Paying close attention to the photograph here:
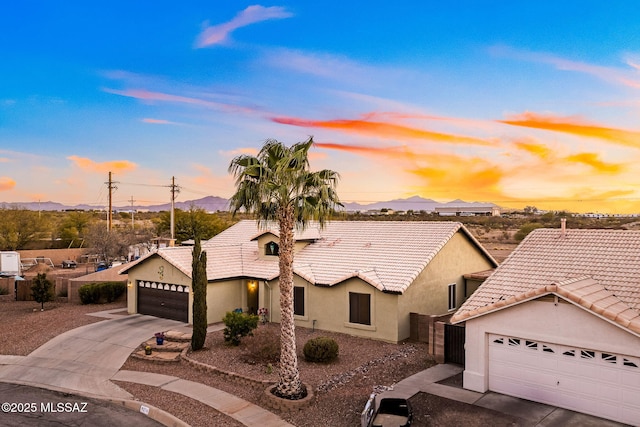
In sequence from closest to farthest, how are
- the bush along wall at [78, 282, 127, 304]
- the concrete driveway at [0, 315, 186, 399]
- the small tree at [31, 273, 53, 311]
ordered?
1. the concrete driveway at [0, 315, 186, 399]
2. the small tree at [31, 273, 53, 311]
3. the bush along wall at [78, 282, 127, 304]

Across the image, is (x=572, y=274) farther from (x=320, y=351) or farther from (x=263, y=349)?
(x=263, y=349)

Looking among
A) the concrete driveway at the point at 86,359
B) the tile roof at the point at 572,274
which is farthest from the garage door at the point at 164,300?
the tile roof at the point at 572,274

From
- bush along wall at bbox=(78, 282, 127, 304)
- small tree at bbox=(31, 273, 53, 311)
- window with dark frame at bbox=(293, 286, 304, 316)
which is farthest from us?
bush along wall at bbox=(78, 282, 127, 304)

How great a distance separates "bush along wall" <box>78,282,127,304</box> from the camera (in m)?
30.9

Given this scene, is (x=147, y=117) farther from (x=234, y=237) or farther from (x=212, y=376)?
(x=212, y=376)

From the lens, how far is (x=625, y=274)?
1529 cm

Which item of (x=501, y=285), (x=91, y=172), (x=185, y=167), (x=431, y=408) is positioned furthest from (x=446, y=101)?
(x=91, y=172)

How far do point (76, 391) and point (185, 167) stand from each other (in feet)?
100

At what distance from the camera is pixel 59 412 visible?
1397 centimetres

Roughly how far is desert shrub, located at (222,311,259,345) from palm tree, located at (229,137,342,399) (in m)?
5.60

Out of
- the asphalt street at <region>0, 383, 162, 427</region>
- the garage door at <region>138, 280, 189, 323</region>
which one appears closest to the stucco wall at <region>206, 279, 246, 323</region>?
the garage door at <region>138, 280, 189, 323</region>

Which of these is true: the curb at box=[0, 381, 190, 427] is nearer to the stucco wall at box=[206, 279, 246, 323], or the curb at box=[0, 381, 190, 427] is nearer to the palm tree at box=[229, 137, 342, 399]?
the palm tree at box=[229, 137, 342, 399]

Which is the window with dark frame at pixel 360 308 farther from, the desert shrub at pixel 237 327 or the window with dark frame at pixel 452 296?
the window with dark frame at pixel 452 296

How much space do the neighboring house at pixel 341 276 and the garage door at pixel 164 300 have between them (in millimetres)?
57
